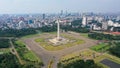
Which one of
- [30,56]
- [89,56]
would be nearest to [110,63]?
[89,56]

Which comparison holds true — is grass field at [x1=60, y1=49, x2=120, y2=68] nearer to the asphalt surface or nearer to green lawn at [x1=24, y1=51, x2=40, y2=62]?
the asphalt surface

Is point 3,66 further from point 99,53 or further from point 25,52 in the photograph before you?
point 99,53

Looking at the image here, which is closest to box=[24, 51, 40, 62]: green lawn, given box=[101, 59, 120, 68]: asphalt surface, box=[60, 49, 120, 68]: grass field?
box=[60, 49, 120, 68]: grass field

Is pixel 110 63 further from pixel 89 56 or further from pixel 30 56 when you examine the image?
pixel 30 56

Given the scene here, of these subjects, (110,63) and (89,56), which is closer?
(110,63)

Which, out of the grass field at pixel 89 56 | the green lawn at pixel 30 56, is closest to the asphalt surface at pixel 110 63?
the grass field at pixel 89 56

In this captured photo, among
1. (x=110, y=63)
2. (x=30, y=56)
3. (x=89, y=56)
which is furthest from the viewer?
(x=30, y=56)

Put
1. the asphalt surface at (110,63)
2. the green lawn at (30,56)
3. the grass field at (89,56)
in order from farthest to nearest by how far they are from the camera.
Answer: the green lawn at (30,56), the grass field at (89,56), the asphalt surface at (110,63)

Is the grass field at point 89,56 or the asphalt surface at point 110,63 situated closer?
the asphalt surface at point 110,63

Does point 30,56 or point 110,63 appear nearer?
point 110,63

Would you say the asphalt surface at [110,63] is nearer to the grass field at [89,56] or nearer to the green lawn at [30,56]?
the grass field at [89,56]

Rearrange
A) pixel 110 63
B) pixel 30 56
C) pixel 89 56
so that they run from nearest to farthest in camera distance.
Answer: pixel 110 63 < pixel 89 56 < pixel 30 56
